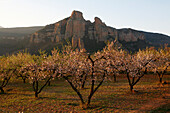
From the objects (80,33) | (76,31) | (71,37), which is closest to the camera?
(71,37)

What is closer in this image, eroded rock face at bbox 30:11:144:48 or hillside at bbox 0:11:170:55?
hillside at bbox 0:11:170:55

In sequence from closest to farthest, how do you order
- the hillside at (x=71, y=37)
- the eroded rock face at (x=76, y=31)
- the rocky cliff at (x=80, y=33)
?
1. the hillside at (x=71, y=37)
2. the rocky cliff at (x=80, y=33)
3. the eroded rock face at (x=76, y=31)

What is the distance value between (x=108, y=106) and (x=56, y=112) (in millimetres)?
6834

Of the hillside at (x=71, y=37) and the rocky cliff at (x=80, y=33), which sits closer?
the hillside at (x=71, y=37)

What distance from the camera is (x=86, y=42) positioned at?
448 feet

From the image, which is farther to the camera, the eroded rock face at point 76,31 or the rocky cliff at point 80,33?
the eroded rock face at point 76,31

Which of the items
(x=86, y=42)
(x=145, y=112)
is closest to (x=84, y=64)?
(x=145, y=112)

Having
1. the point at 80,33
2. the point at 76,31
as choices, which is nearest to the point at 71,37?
the point at 76,31

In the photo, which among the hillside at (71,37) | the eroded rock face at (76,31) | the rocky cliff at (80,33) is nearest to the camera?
the hillside at (71,37)

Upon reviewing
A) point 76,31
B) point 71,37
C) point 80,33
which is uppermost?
point 76,31

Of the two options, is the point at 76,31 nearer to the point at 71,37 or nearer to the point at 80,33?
the point at 80,33

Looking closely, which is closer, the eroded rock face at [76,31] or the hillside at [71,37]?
the hillside at [71,37]

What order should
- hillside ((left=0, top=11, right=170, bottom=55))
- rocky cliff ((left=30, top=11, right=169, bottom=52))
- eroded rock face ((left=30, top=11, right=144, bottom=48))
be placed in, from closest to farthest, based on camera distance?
hillside ((left=0, top=11, right=170, bottom=55))
rocky cliff ((left=30, top=11, right=169, bottom=52))
eroded rock face ((left=30, top=11, right=144, bottom=48))

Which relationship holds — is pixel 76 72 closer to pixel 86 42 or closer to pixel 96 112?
pixel 96 112
